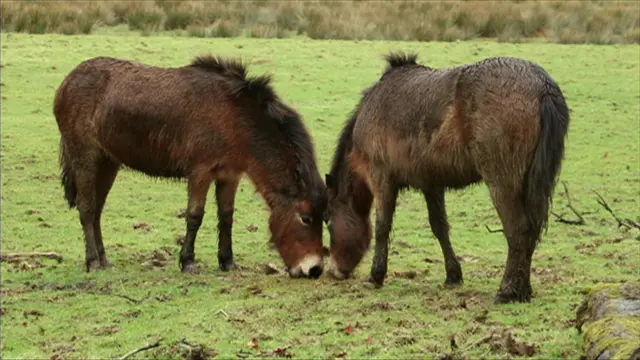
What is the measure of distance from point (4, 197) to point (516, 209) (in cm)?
773

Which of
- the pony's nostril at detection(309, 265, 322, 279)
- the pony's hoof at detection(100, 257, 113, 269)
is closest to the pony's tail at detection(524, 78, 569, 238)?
the pony's nostril at detection(309, 265, 322, 279)

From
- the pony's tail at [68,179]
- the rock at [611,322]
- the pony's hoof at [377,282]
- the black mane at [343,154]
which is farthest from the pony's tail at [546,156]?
the pony's tail at [68,179]

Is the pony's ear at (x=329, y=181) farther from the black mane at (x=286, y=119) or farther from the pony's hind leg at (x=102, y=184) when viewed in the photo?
the pony's hind leg at (x=102, y=184)

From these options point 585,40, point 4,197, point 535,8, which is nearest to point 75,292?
point 4,197

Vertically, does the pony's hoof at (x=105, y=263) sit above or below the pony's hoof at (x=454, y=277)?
below

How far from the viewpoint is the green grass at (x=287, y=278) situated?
726 centimetres

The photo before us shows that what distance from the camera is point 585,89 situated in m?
19.2

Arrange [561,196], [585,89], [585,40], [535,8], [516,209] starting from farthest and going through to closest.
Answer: [535,8] → [585,40] → [585,89] → [561,196] → [516,209]

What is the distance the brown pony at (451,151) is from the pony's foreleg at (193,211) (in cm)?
123

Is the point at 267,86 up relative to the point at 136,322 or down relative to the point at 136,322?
up

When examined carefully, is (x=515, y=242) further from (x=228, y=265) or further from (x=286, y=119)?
(x=228, y=265)

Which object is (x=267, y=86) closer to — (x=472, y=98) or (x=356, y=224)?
(x=356, y=224)

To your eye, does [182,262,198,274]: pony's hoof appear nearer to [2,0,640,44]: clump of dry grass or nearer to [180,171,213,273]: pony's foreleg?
[180,171,213,273]: pony's foreleg

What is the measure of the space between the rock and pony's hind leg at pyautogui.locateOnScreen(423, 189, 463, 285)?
221cm
